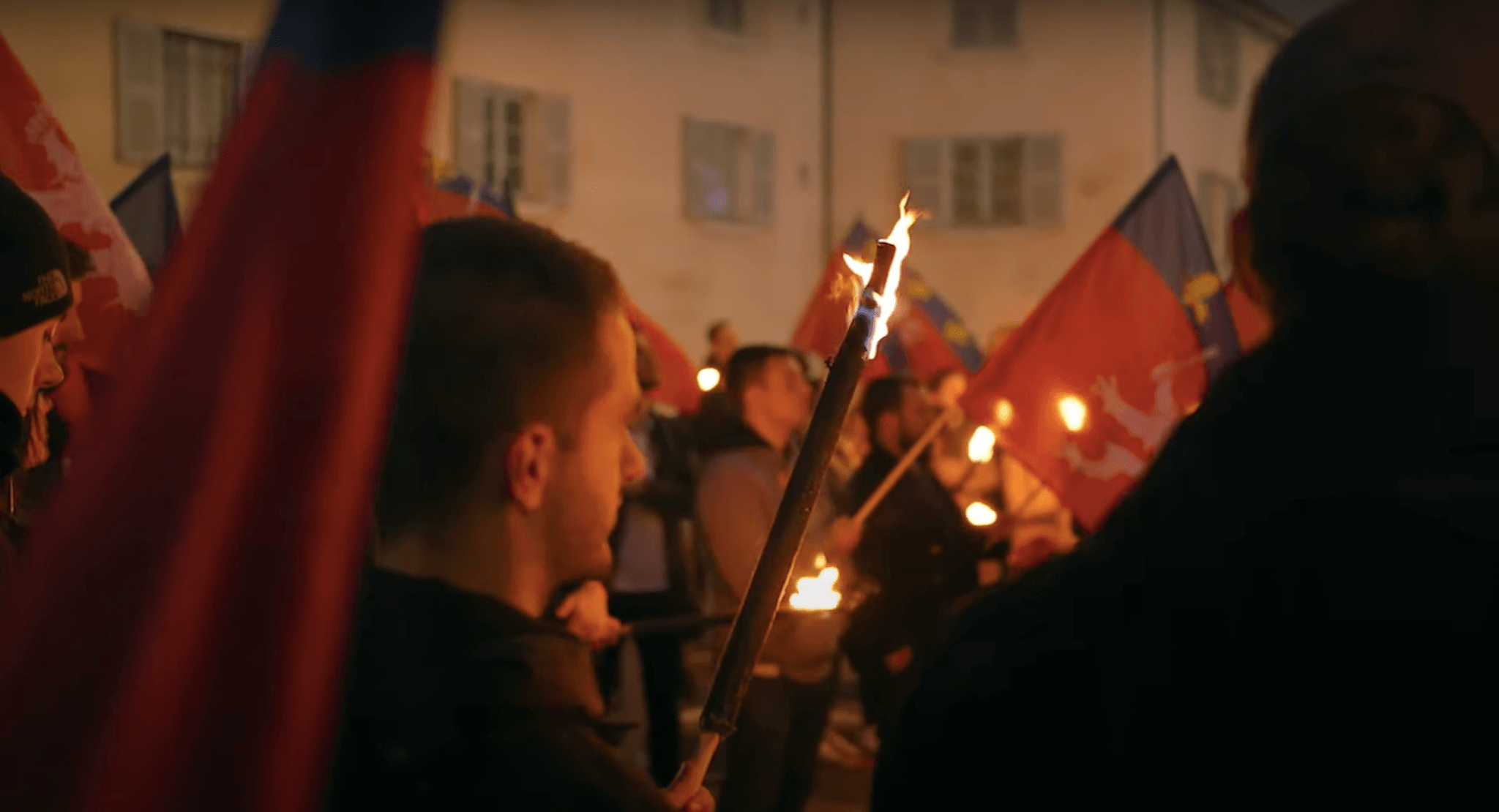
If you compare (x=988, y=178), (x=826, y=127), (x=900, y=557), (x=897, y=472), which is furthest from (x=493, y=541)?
(x=988, y=178)

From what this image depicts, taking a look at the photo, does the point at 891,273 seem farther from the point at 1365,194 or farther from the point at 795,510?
the point at 1365,194

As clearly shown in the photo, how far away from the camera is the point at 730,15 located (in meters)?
22.9

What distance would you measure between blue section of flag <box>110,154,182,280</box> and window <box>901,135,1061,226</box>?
18620mm

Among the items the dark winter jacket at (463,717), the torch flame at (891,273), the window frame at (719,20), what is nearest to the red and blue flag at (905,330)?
the torch flame at (891,273)

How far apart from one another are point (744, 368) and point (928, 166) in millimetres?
19910

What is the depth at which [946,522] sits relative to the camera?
21.0 feet

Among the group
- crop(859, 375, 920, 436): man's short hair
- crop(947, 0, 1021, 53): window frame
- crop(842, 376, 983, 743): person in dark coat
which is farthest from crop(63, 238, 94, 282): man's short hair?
crop(947, 0, 1021, 53): window frame

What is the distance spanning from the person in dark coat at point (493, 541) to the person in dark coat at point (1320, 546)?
0.50 m

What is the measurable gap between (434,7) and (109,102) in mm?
16723

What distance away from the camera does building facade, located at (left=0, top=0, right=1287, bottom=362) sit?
20.1m

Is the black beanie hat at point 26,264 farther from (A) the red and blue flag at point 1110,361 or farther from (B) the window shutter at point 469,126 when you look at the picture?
(B) the window shutter at point 469,126

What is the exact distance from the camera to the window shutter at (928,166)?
24.7m

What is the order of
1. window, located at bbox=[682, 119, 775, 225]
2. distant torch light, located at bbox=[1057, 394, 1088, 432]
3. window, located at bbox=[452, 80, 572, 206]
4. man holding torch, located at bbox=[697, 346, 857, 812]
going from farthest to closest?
window, located at bbox=[682, 119, 775, 225], window, located at bbox=[452, 80, 572, 206], distant torch light, located at bbox=[1057, 394, 1088, 432], man holding torch, located at bbox=[697, 346, 857, 812]

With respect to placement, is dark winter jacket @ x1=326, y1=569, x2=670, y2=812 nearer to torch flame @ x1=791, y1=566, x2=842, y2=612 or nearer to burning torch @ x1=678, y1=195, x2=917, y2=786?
burning torch @ x1=678, y1=195, x2=917, y2=786
